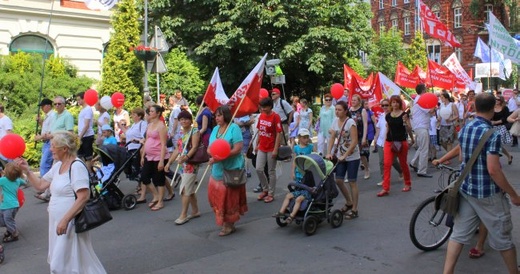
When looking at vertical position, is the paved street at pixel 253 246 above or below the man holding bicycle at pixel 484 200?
below

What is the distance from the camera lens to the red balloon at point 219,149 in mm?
6152

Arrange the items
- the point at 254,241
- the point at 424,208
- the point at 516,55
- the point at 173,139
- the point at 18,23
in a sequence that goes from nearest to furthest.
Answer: the point at 424,208 → the point at 254,241 → the point at 173,139 → the point at 516,55 → the point at 18,23

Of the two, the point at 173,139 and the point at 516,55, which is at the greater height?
the point at 516,55

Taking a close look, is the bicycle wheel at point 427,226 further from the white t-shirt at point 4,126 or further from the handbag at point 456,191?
the white t-shirt at point 4,126

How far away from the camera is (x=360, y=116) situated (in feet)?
30.9

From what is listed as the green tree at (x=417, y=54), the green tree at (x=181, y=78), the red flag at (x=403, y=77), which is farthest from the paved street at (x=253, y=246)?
the green tree at (x=417, y=54)

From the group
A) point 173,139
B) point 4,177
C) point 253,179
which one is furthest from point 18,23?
point 4,177

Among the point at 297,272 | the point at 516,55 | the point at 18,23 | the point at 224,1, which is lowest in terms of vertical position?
the point at 297,272

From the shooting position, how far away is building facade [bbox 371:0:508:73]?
180 feet

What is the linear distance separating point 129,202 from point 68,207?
160 inches

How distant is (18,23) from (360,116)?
14799 millimetres

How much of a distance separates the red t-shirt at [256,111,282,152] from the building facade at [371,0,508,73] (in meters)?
46.8

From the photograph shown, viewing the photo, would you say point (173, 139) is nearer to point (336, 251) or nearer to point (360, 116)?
point (360, 116)

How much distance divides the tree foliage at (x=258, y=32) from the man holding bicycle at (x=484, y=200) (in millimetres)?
17316
